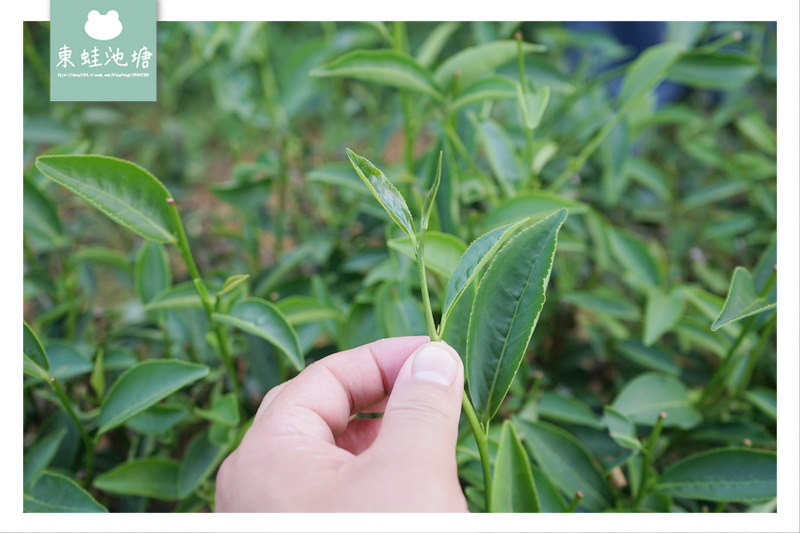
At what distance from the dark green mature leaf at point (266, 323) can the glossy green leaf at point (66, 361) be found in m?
0.15

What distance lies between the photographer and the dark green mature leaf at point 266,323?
1.67 ft

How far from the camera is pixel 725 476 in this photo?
21.9 inches

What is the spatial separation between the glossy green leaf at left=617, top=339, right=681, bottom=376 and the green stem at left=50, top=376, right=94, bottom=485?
0.55 m

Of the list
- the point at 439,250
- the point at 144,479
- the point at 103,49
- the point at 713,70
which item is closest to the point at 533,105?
the point at 439,250

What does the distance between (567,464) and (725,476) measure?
0.43 ft

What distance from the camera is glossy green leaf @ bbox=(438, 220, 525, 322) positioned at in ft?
1.35

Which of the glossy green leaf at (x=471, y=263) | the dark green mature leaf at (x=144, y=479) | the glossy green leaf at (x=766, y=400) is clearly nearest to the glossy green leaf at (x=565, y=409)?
the glossy green leaf at (x=766, y=400)

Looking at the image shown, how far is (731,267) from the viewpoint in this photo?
2.97 ft

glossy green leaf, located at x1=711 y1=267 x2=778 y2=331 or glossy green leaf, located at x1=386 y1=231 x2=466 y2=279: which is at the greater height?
glossy green leaf, located at x1=386 y1=231 x2=466 y2=279

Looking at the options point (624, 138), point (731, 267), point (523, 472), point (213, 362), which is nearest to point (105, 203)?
point (213, 362)

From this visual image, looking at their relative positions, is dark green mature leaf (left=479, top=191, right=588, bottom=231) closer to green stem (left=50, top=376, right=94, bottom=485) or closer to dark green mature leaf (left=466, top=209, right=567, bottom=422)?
dark green mature leaf (left=466, top=209, right=567, bottom=422)

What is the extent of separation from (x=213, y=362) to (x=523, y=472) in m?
0.38

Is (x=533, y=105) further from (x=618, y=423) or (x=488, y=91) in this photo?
(x=618, y=423)

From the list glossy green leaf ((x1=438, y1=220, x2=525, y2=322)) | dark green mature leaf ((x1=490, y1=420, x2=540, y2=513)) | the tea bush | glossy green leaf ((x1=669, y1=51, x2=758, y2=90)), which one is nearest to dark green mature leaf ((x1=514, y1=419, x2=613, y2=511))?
the tea bush
